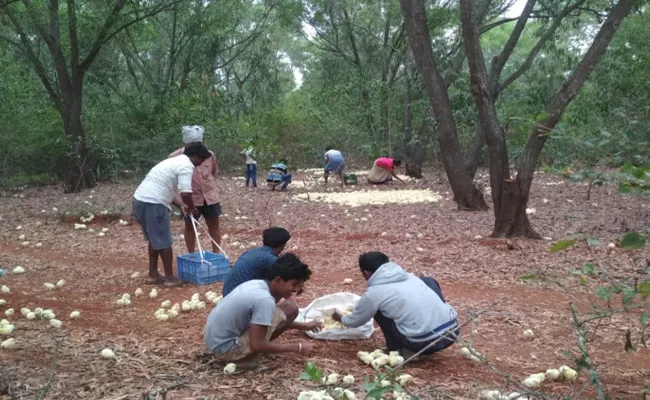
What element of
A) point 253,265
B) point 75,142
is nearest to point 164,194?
point 253,265

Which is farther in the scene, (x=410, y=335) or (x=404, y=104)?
(x=404, y=104)

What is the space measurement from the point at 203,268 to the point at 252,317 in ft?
8.95

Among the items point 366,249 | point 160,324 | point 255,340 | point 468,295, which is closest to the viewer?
point 255,340

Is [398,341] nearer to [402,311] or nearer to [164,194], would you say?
[402,311]

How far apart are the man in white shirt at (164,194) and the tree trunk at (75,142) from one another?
1008 cm

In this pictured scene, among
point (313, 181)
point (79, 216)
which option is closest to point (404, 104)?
point (313, 181)

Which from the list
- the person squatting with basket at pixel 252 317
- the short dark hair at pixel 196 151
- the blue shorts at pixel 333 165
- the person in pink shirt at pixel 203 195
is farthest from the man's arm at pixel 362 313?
the blue shorts at pixel 333 165

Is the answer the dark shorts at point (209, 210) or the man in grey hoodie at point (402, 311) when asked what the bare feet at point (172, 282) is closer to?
the dark shorts at point (209, 210)

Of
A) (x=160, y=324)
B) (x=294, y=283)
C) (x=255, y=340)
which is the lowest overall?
(x=160, y=324)

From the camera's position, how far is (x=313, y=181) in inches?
722

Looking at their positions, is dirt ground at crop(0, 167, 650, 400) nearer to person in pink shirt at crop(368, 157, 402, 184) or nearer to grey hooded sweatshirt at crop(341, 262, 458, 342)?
grey hooded sweatshirt at crop(341, 262, 458, 342)

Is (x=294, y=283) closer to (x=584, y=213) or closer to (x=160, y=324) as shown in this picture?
(x=160, y=324)

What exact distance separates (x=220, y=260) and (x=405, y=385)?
3.51 m

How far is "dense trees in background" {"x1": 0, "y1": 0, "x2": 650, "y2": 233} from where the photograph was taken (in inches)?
437
